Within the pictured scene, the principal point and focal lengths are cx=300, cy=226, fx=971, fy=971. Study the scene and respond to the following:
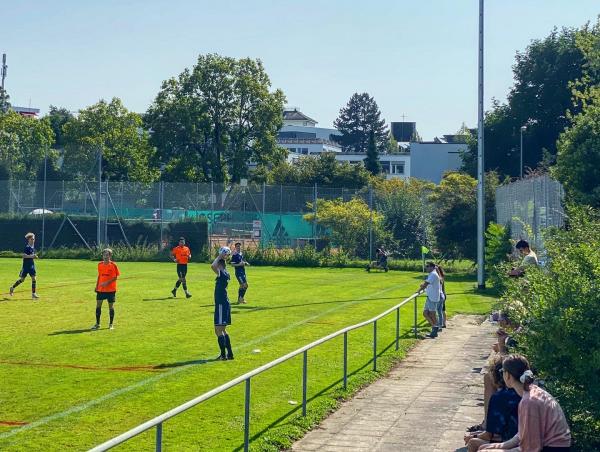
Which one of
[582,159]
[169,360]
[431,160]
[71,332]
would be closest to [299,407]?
[169,360]

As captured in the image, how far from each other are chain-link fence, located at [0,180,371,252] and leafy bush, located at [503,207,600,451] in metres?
39.8

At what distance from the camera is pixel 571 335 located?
997 centimetres

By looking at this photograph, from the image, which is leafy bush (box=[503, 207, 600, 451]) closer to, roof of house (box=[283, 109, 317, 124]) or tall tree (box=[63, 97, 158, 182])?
tall tree (box=[63, 97, 158, 182])

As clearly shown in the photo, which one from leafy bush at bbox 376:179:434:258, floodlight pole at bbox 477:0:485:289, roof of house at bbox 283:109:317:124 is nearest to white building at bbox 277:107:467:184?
roof of house at bbox 283:109:317:124

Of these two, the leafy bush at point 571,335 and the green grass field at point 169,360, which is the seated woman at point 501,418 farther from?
the green grass field at point 169,360

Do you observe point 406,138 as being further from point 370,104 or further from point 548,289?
point 548,289

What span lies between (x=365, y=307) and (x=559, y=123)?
4402 cm

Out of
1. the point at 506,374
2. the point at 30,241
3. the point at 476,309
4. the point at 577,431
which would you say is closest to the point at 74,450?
the point at 506,374

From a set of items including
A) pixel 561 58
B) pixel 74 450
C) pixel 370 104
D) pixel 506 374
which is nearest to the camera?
pixel 506 374

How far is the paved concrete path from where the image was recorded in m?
10.9

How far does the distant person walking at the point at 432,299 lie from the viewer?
829 inches

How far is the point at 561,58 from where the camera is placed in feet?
212

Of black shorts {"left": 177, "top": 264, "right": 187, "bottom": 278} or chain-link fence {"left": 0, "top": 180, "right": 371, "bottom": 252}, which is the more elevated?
chain-link fence {"left": 0, "top": 180, "right": 371, "bottom": 252}

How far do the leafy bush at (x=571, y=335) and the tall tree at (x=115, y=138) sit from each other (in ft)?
235
